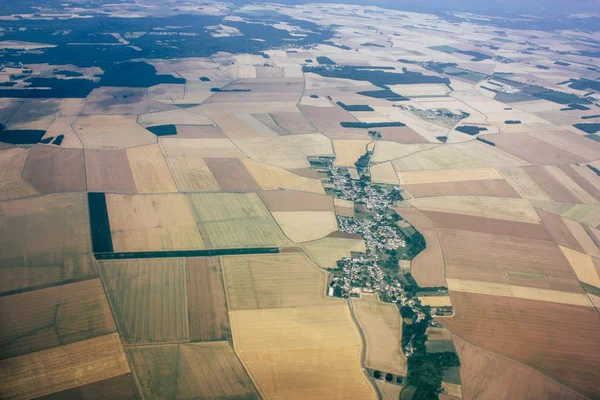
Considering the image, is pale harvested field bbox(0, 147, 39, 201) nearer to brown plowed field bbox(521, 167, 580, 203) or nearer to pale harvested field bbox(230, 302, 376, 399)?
pale harvested field bbox(230, 302, 376, 399)

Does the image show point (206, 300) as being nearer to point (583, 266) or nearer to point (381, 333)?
point (381, 333)

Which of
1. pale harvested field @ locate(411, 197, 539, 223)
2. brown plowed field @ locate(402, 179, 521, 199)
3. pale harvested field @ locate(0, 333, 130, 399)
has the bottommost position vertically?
pale harvested field @ locate(0, 333, 130, 399)

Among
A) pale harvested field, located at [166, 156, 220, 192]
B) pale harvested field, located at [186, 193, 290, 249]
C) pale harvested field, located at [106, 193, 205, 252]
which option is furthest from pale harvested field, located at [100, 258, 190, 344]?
pale harvested field, located at [166, 156, 220, 192]

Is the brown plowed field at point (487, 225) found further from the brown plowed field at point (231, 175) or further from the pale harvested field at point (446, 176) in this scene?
the brown plowed field at point (231, 175)

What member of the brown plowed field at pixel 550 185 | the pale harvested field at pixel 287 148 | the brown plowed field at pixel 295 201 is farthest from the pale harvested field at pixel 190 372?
the brown plowed field at pixel 550 185

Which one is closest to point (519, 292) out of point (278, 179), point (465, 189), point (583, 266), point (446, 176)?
point (583, 266)
